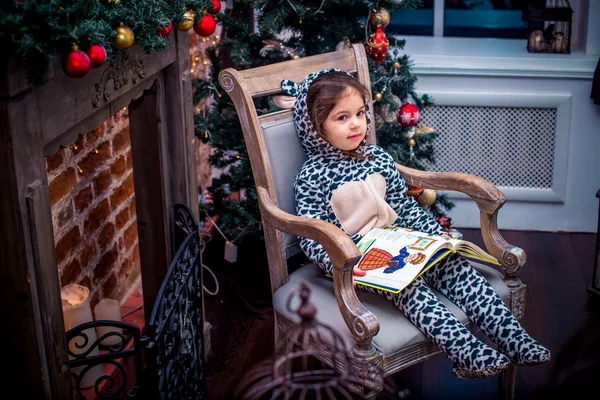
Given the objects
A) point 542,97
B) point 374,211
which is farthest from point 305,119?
point 542,97

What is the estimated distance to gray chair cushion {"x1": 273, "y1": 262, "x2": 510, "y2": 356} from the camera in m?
1.78

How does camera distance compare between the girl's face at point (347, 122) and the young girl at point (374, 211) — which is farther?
the girl's face at point (347, 122)

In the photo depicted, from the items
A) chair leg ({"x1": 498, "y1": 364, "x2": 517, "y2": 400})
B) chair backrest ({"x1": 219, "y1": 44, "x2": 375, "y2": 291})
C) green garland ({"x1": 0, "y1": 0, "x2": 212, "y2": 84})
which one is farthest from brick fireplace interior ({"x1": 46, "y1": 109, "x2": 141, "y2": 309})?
chair leg ({"x1": 498, "y1": 364, "x2": 517, "y2": 400})

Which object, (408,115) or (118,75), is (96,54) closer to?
(118,75)

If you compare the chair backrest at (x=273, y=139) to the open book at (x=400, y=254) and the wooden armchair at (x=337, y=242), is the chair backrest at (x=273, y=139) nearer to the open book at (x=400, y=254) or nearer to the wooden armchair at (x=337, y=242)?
the wooden armchair at (x=337, y=242)

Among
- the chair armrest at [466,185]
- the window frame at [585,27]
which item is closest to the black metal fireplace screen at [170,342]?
the chair armrest at [466,185]

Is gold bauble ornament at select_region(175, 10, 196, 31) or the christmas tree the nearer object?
gold bauble ornament at select_region(175, 10, 196, 31)

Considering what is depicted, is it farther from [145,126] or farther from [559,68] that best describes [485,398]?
[559,68]

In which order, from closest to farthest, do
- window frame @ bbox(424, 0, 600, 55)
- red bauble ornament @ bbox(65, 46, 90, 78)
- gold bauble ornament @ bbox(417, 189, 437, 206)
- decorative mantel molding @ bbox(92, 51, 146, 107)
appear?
red bauble ornament @ bbox(65, 46, 90, 78), decorative mantel molding @ bbox(92, 51, 146, 107), gold bauble ornament @ bbox(417, 189, 437, 206), window frame @ bbox(424, 0, 600, 55)

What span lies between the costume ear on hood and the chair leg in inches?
31.6

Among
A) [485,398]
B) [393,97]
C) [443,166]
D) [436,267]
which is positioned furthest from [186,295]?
[443,166]

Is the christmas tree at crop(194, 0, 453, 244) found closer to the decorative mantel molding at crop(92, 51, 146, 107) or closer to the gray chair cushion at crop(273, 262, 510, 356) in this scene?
the gray chair cushion at crop(273, 262, 510, 356)

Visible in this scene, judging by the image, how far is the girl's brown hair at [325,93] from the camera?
6.51ft

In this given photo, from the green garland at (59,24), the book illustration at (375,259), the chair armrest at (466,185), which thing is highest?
the green garland at (59,24)
